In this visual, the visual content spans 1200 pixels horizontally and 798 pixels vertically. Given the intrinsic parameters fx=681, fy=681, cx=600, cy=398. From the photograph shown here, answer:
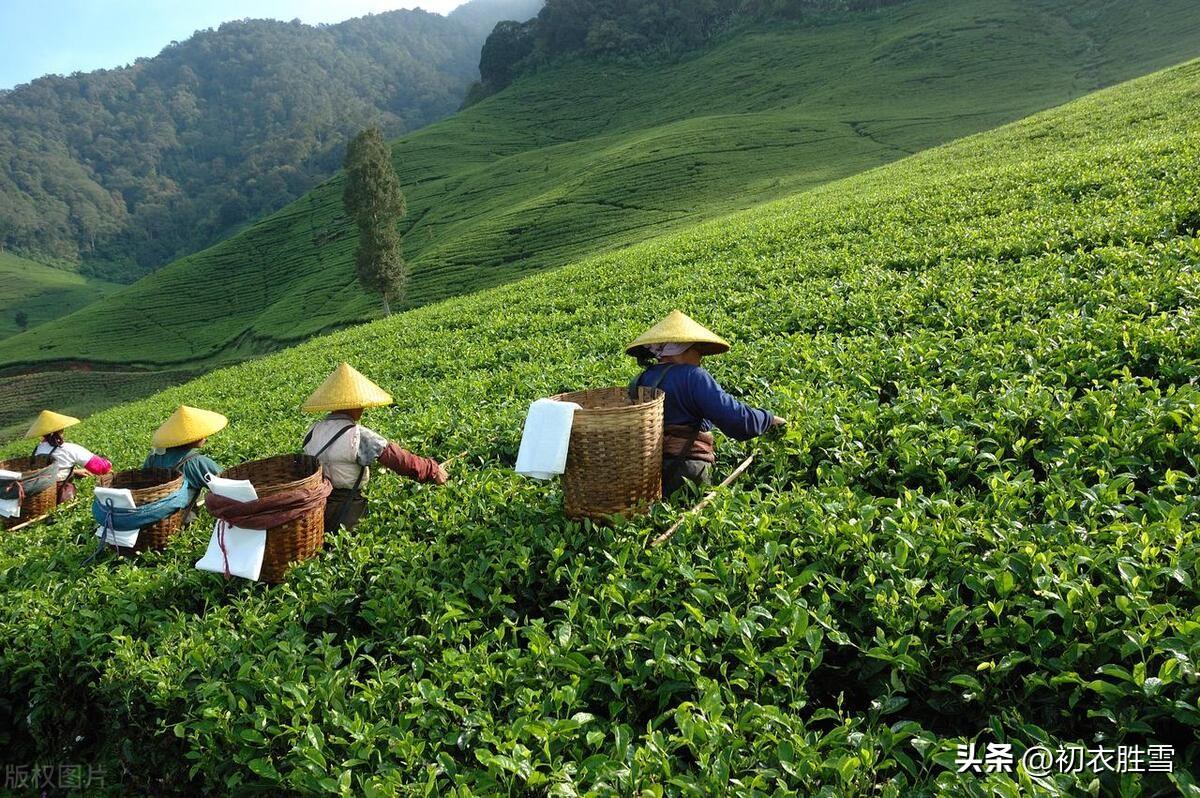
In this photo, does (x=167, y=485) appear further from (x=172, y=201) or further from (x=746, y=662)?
(x=172, y=201)

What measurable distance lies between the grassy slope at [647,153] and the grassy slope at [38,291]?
44325mm

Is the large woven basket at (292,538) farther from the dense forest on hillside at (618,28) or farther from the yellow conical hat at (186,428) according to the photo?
the dense forest on hillside at (618,28)

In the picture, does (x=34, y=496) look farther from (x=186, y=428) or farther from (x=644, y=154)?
(x=644, y=154)

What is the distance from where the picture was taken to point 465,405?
9.70 meters

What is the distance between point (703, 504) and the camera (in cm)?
514

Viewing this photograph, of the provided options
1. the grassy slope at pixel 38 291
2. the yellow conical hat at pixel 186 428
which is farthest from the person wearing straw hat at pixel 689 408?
the grassy slope at pixel 38 291

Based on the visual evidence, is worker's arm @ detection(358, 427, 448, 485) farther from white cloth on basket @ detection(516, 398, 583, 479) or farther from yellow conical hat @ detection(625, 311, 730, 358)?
yellow conical hat @ detection(625, 311, 730, 358)

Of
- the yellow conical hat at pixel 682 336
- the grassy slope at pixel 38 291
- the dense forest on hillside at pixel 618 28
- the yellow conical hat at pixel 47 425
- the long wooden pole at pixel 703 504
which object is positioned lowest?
the long wooden pole at pixel 703 504

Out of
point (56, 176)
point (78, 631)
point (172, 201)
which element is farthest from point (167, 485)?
point (56, 176)

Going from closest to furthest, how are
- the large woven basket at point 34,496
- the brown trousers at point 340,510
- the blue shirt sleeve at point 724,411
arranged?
the blue shirt sleeve at point 724,411
the brown trousers at point 340,510
the large woven basket at point 34,496

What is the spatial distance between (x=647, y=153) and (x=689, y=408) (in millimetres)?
60249

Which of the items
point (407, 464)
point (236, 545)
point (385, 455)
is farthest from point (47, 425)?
point (407, 464)

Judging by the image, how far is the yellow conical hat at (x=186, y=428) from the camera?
7.24 m

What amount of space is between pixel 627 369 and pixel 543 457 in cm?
470
